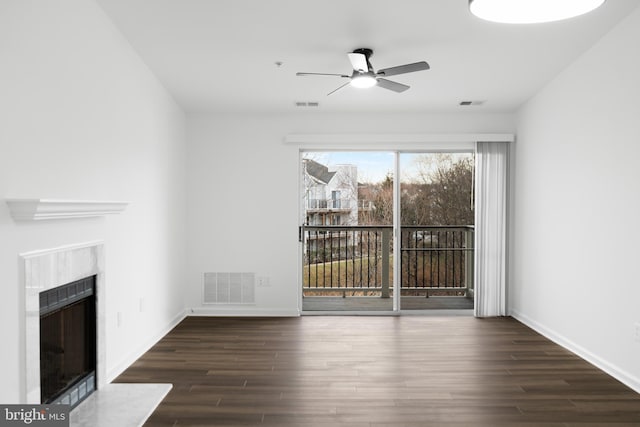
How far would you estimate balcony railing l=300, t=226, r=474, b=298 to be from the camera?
5625 mm

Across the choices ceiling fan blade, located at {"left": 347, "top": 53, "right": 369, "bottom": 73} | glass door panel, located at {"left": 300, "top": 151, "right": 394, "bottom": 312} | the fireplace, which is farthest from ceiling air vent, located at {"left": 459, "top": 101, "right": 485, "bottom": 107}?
the fireplace

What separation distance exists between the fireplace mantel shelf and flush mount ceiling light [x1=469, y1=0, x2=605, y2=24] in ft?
7.20

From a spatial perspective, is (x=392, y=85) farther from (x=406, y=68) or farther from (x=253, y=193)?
(x=253, y=193)

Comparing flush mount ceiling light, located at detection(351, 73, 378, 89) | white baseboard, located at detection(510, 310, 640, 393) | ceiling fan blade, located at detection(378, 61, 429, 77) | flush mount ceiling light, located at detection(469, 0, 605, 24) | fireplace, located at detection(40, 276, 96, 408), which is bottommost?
white baseboard, located at detection(510, 310, 640, 393)

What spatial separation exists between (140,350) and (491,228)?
3.90 meters

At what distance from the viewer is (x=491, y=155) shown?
5.45 metres

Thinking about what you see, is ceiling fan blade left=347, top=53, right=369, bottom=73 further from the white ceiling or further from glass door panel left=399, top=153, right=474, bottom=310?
glass door panel left=399, top=153, right=474, bottom=310

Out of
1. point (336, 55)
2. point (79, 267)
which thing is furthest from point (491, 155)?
point (79, 267)

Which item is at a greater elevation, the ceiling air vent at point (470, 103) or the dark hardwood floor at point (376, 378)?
the ceiling air vent at point (470, 103)

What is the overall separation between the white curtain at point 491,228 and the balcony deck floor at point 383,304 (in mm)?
276

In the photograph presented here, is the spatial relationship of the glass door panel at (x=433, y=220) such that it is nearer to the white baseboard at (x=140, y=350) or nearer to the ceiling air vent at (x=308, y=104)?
the ceiling air vent at (x=308, y=104)

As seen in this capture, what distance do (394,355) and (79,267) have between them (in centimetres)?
252

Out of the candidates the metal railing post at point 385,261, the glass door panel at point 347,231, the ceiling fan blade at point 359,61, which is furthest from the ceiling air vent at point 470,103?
the ceiling fan blade at point 359,61

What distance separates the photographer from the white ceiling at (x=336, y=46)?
326 centimetres
